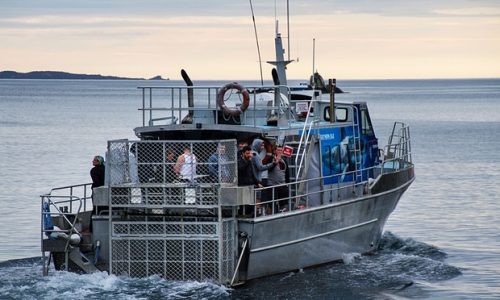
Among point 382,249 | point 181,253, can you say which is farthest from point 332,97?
point 181,253

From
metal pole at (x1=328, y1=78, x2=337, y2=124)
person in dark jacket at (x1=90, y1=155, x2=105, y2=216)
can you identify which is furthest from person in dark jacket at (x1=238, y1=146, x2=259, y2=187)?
metal pole at (x1=328, y1=78, x2=337, y2=124)

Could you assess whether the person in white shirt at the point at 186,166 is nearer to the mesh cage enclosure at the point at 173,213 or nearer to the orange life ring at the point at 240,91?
the mesh cage enclosure at the point at 173,213

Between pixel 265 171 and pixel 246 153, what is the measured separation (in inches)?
54.8

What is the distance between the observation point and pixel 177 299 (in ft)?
66.5

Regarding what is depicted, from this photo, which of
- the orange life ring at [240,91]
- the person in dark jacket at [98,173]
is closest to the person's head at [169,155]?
the person in dark jacket at [98,173]

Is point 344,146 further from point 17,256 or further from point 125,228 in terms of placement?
point 17,256

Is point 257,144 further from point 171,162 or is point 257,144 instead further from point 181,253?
point 181,253

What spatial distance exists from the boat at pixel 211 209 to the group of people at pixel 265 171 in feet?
0.19

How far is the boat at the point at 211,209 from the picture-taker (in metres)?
21.0

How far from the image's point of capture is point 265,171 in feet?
76.5

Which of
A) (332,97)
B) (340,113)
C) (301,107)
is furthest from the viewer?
(340,113)

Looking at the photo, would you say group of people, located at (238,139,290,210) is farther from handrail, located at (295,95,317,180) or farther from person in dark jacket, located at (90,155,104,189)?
person in dark jacket, located at (90,155,104,189)

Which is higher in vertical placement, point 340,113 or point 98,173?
point 340,113

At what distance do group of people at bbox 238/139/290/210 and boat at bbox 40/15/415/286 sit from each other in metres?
0.06
